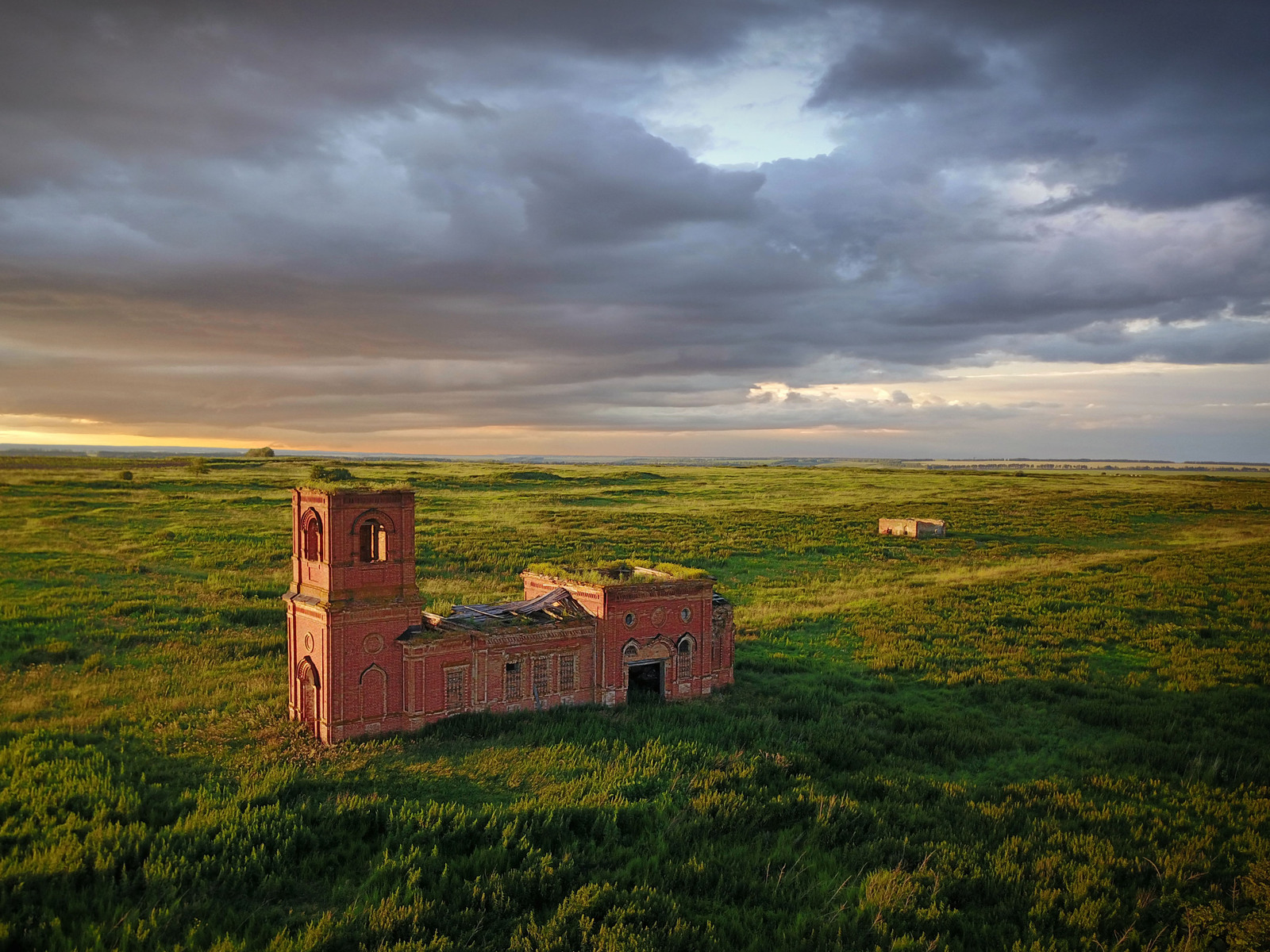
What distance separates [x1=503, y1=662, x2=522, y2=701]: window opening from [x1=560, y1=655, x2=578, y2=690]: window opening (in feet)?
4.67

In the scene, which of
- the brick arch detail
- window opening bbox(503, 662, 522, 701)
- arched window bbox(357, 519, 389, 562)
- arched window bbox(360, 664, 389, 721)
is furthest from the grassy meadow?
the brick arch detail

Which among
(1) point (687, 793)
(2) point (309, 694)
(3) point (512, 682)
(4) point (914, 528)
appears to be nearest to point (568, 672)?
(3) point (512, 682)

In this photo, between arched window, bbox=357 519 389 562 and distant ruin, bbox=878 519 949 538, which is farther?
distant ruin, bbox=878 519 949 538

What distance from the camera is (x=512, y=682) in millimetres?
22688

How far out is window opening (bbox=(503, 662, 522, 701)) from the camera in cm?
2253

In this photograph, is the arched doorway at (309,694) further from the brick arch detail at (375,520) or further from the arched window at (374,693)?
the brick arch detail at (375,520)

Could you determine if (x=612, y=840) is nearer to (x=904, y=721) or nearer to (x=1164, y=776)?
(x=904, y=721)

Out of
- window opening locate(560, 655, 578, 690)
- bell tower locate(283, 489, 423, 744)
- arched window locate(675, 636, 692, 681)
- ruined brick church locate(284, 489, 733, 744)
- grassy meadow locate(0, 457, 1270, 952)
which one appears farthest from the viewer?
arched window locate(675, 636, 692, 681)

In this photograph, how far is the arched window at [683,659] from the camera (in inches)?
1000

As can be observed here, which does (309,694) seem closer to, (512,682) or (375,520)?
(375,520)

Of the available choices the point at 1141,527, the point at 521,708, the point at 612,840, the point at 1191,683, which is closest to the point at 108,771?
the point at 521,708

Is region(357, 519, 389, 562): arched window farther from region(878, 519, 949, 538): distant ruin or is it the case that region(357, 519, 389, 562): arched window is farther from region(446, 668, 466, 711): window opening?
region(878, 519, 949, 538): distant ruin

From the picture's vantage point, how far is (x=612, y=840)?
621 inches

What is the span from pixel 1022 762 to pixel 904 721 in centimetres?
361
